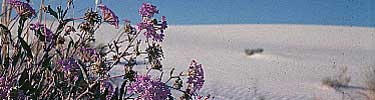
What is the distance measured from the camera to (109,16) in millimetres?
2109

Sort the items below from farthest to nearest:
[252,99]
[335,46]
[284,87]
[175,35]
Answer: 1. [175,35]
2. [335,46]
3. [284,87]
4. [252,99]

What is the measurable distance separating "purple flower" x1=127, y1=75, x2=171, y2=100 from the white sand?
8.86 m

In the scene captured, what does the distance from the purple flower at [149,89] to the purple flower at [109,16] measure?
209 millimetres

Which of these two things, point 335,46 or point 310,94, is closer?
point 310,94

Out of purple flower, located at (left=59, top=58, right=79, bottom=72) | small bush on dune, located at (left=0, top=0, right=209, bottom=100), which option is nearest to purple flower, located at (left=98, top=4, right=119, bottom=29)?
small bush on dune, located at (left=0, top=0, right=209, bottom=100)

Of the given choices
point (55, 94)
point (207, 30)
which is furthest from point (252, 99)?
point (207, 30)

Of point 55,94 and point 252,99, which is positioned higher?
point 55,94

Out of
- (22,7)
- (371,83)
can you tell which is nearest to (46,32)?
(22,7)

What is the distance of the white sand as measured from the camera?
555 inches

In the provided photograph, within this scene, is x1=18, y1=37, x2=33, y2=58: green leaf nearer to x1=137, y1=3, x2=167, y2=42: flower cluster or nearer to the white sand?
x1=137, y1=3, x2=167, y2=42: flower cluster

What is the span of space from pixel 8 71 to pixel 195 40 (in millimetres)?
41409

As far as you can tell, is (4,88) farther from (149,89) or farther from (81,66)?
(149,89)

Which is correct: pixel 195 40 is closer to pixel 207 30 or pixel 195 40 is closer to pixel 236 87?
pixel 207 30

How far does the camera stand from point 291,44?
4450 centimetres
